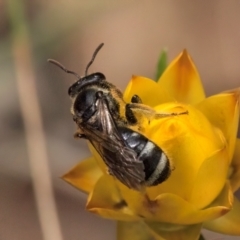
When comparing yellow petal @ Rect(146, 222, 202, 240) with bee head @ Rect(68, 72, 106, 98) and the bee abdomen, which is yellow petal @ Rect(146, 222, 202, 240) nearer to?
the bee abdomen

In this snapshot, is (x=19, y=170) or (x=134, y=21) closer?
(x=19, y=170)

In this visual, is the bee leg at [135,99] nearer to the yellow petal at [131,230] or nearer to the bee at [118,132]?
the bee at [118,132]

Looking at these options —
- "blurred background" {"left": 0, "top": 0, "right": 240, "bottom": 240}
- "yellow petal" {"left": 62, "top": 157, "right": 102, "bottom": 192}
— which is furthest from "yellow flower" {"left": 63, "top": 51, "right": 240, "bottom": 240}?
"blurred background" {"left": 0, "top": 0, "right": 240, "bottom": 240}

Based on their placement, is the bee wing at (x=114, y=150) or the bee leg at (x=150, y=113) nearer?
the bee wing at (x=114, y=150)

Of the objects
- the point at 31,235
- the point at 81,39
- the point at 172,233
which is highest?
the point at 81,39

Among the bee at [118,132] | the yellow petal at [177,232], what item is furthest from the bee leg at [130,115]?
the yellow petal at [177,232]

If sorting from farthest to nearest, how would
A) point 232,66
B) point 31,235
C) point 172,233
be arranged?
point 232,66, point 31,235, point 172,233

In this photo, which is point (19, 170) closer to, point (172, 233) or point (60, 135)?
point (60, 135)

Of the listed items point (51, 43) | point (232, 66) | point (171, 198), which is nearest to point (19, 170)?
point (51, 43)
